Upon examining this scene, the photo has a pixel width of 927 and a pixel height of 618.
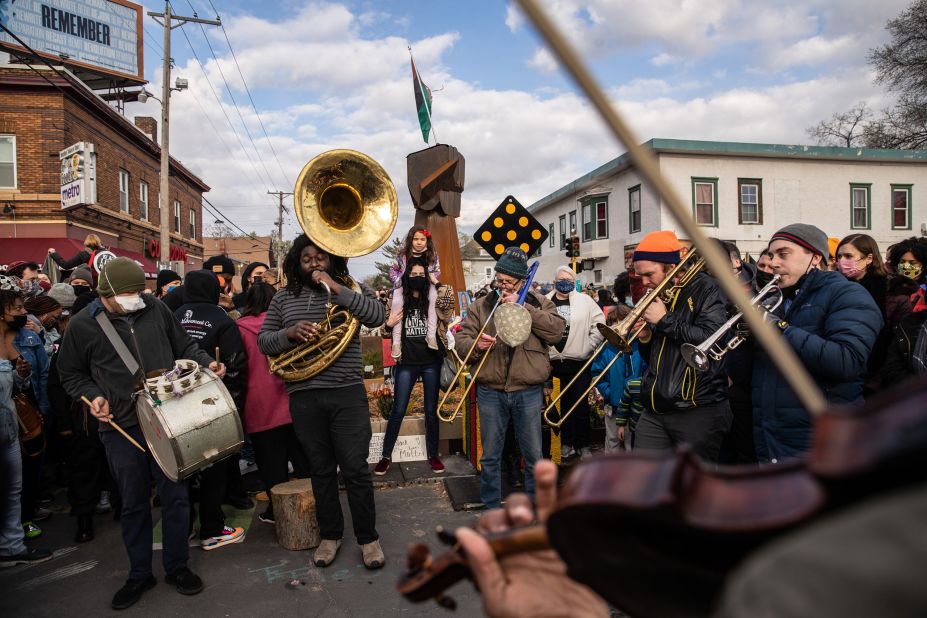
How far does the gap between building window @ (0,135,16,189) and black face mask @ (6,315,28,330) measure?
16018 mm

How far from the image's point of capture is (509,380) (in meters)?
4.57

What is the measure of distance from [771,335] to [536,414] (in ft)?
12.8

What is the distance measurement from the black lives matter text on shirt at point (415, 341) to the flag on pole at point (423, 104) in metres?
Answer: 3.60

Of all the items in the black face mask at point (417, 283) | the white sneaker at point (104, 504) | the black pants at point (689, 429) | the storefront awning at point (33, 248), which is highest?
the storefront awning at point (33, 248)

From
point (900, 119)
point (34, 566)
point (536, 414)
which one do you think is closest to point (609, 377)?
point (536, 414)

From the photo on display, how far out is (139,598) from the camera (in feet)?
12.1

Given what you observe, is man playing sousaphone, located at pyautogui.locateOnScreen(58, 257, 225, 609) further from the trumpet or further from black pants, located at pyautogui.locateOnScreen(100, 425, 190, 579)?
the trumpet

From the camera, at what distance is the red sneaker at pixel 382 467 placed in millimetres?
5918

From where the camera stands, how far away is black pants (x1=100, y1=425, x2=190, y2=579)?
3.70m

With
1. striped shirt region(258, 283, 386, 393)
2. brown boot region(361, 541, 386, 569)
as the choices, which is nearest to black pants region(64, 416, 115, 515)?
striped shirt region(258, 283, 386, 393)

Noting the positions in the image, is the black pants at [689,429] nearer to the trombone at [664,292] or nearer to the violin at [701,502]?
the trombone at [664,292]

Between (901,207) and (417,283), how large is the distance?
82.4ft

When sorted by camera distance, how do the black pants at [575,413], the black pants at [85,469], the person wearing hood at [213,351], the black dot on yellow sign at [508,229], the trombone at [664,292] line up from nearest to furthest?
the trombone at [664,292], the person wearing hood at [213,351], the black pants at [85,469], the black pants at [575,413], the black dot on yellow sign at [508,229]

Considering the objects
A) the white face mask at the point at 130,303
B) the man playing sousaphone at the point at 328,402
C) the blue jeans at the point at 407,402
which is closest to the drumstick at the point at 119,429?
the white face mask at the point at 130,303
